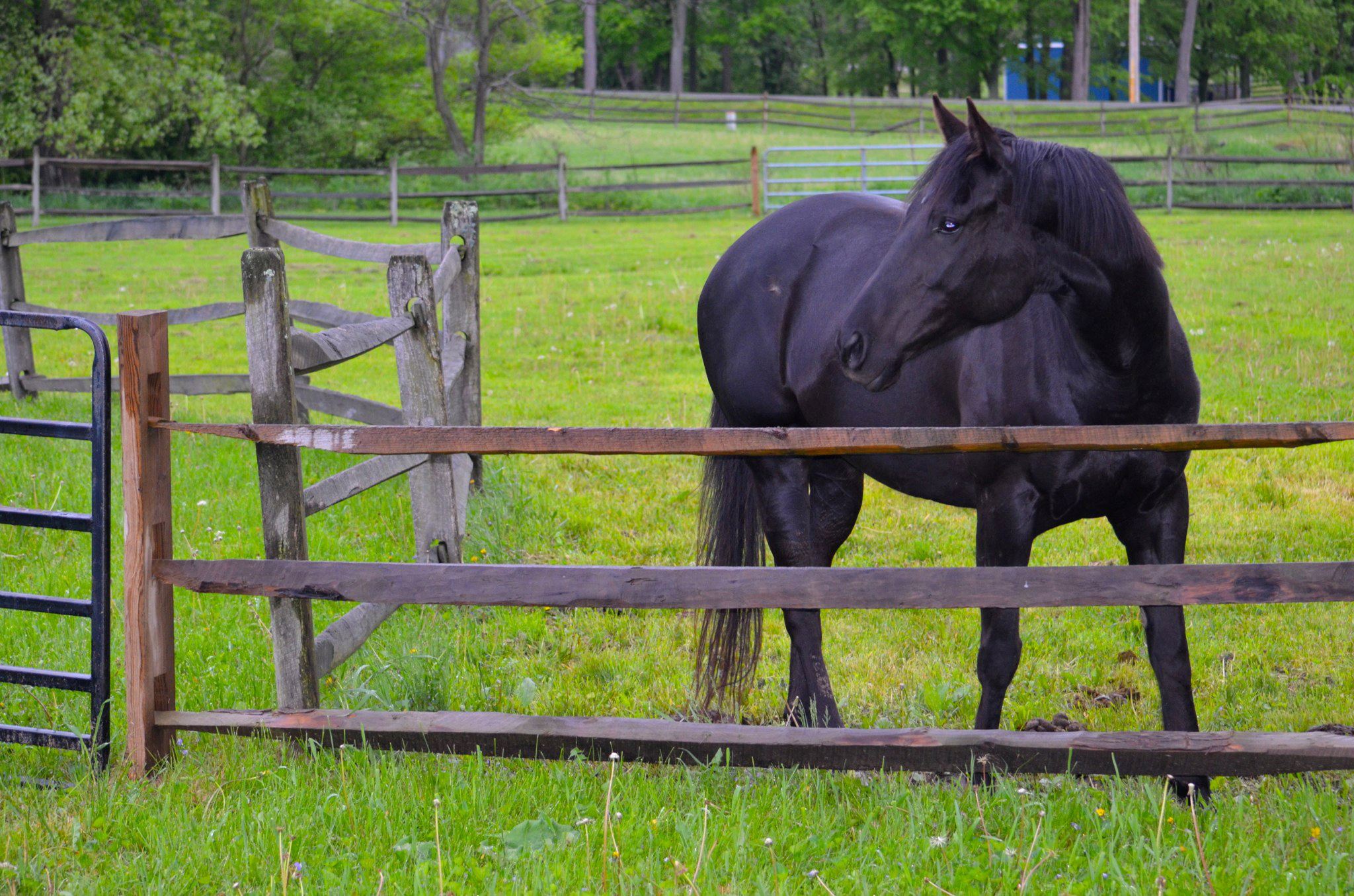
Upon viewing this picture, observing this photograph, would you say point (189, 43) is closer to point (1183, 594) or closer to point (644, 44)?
point (1183, 594)

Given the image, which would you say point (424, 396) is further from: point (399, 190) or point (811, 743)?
point (399, 190)

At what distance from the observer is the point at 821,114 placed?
44.9 metres

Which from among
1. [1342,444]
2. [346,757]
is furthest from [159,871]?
[1342,444]

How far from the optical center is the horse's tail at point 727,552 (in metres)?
4.00

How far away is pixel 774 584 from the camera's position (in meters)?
2.98

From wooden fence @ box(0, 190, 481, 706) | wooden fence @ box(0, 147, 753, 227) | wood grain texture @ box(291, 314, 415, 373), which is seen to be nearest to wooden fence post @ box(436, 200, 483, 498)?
wooden fence @ box(0, 190, 481, 706)

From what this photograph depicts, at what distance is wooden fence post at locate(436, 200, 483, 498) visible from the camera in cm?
566

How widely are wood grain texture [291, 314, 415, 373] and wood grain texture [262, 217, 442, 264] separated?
114 centimetres

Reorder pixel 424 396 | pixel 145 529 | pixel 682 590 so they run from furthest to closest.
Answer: pixel 424 396 → pixel 145 529 → pixel 682 590

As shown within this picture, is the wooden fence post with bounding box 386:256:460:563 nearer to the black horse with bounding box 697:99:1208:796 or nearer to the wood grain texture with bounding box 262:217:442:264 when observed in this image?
the wood grain texture with bounding box 262:217:442:264

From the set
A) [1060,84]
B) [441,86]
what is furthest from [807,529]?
[1060,84]

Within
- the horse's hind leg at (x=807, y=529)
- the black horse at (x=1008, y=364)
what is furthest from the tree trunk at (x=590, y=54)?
the black horse at (x=1008, y=364)

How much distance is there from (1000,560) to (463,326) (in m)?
3.32

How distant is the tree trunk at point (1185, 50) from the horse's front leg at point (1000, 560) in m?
52.6
